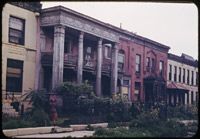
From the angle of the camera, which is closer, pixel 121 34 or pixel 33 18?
pixel 33 18

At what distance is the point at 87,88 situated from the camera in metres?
19.0

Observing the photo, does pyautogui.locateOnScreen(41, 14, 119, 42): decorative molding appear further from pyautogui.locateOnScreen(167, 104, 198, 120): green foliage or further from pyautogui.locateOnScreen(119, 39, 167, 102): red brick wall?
pyautogui.locateOnScreen(167, 104, 198, 120): green foliage

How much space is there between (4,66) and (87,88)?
564 centimetres

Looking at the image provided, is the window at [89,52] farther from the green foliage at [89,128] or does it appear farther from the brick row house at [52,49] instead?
the green foliage at [89,128]

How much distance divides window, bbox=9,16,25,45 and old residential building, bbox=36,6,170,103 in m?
1.53

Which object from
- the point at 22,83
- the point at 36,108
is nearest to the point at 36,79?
the point at 22,83

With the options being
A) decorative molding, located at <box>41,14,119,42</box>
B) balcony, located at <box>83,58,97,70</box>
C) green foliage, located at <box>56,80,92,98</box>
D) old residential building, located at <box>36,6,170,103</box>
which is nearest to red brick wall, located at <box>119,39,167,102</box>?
old residential building, located at <box>36,6,170,103</box>

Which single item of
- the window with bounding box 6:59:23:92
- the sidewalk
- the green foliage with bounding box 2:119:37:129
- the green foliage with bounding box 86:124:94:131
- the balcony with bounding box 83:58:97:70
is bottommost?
the green foliage with bounding box 86:124:94:131

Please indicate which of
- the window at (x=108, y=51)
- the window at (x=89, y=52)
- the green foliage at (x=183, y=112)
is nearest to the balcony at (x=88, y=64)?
the window at (x=89, y=52)

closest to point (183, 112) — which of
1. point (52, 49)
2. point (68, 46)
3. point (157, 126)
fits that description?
point (157, 126)

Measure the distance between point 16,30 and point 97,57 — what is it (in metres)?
7.40

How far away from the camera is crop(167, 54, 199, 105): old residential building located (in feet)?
123

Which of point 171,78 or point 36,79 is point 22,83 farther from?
point 171,78

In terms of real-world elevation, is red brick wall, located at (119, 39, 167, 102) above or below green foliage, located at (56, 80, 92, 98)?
above
